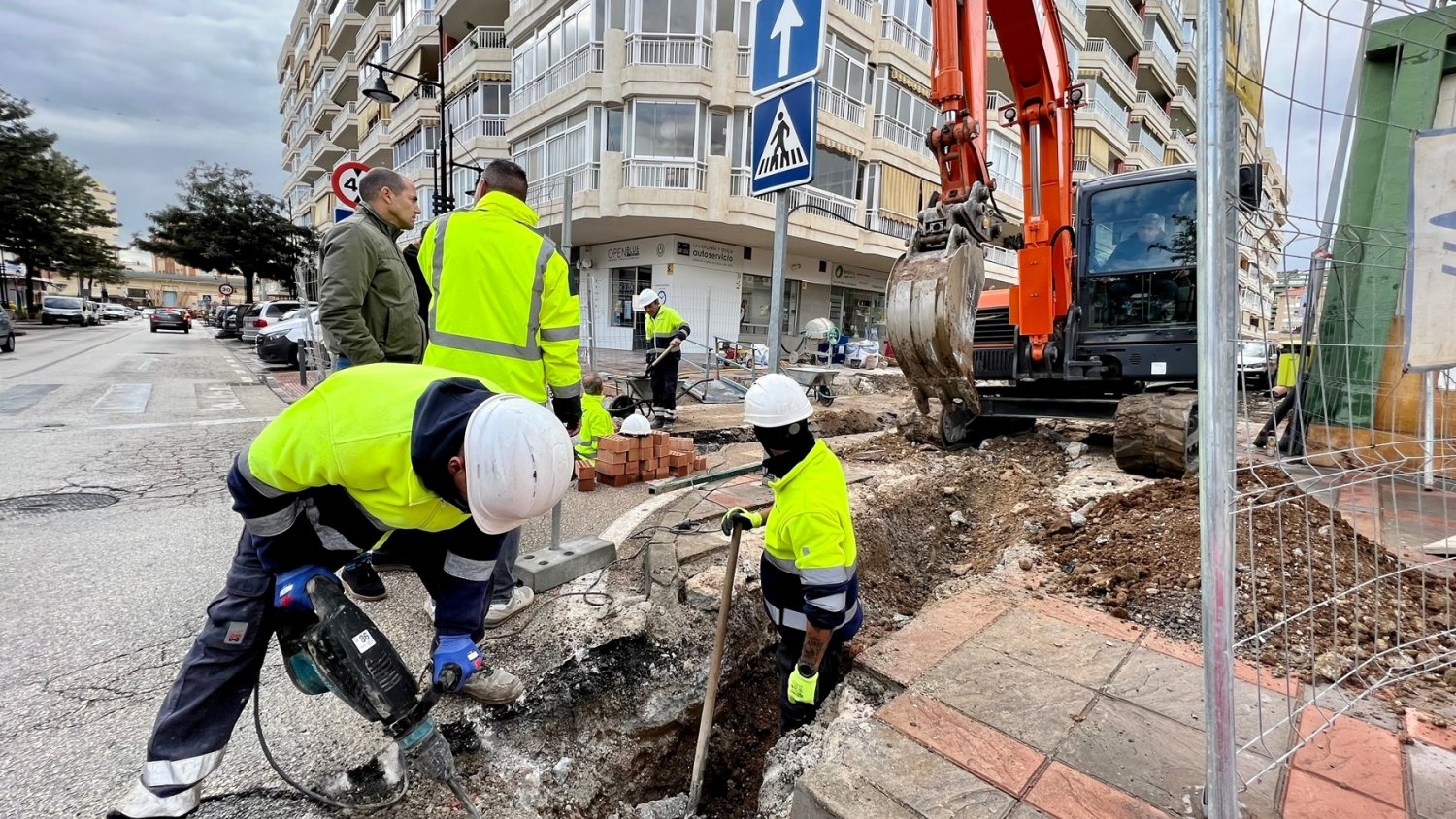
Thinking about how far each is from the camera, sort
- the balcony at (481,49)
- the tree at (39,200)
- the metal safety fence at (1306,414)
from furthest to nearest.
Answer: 1. the tree at (39,200)
2. the balcony at (481,49)
3. the metal safety fence at (1306,414)

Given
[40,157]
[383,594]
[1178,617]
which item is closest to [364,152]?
[40,157]

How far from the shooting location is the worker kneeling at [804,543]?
90.2 inches

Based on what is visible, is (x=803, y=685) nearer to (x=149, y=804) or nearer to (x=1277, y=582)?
(x=149, y=804)

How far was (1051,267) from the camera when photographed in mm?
5645

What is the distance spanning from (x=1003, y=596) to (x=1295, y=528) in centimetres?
170

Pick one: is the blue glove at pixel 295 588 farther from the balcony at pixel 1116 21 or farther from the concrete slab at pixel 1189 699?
the balcony at pixel 1116 21

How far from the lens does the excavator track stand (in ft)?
16.1

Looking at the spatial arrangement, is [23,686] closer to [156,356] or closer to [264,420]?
[264,420]

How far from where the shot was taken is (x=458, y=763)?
221 centimetres

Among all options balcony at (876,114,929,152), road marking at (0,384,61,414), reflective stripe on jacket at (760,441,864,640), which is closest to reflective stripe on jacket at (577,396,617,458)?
reflective stripe on jacket at (760,441,864,640)

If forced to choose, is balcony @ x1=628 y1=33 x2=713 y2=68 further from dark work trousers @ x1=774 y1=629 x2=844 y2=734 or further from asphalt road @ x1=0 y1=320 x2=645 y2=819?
dark work trousers @ x1=774 y1=629 x2=844 y2=734

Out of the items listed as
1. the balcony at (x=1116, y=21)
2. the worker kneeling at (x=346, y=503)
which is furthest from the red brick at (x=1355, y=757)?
→ the balcony at (x=1116, y=21)

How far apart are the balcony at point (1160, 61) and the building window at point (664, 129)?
83.5 ft

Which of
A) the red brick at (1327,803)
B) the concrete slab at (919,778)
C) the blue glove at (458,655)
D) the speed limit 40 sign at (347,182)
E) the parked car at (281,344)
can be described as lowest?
the concrete slab at (919,778)
